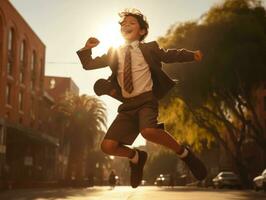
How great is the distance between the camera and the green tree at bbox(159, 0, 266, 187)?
33.2 m

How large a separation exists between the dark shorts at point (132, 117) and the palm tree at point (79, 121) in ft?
165

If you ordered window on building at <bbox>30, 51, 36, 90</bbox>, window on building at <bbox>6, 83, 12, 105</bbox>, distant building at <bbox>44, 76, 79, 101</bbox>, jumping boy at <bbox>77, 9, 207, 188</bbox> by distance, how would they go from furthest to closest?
distant building at <bbox>44, 76, 79, 101</bbox> < window on building at <bbox>30, 51, 36, 90</bbox> < window on building at <bbox>6, 83, 12, 105</bbox> < jumping boy at <bbox>77, 9, 207, 188</bbox>

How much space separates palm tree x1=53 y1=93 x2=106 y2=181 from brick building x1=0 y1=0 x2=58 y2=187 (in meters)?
2.03

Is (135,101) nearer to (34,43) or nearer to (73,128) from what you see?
(73,128)

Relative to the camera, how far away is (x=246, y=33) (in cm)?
3328

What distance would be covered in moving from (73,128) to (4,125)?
1432cm

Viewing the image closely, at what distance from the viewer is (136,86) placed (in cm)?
494

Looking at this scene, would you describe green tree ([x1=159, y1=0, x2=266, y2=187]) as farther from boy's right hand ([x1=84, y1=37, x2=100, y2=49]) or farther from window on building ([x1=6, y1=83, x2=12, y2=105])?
boy's right hand ([x1=84, y1=37, x2=100, y2=49])

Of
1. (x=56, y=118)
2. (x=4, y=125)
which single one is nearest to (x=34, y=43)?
(x=56, y=118)

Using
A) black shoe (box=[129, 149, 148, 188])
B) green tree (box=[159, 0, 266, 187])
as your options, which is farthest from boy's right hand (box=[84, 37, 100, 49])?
green tree (box=[159, 0, 266, 187])

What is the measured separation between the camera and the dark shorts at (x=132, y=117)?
4.86 meters

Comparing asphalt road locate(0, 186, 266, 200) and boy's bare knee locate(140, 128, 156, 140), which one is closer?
boy's bare knee locate(140, 128, 156, 140)

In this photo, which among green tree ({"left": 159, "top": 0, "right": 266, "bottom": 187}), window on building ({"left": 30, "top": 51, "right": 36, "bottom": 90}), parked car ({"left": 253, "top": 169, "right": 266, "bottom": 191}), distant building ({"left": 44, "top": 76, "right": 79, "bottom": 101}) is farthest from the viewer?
distant building ({"left": 44, "top": 76, "right": 79, "bottom": 101})

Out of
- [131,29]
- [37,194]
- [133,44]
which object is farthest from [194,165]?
[37,194]
